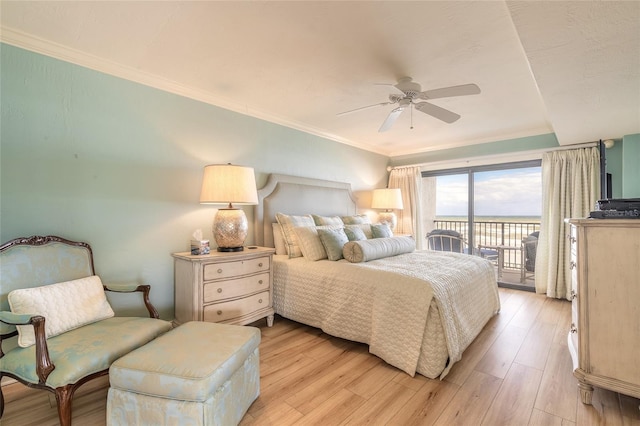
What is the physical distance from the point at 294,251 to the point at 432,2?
8.04 ft

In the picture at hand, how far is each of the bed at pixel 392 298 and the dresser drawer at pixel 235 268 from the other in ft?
1.08

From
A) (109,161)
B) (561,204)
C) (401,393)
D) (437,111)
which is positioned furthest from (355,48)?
(561,204)

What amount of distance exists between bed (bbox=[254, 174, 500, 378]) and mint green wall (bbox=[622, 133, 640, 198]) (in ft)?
6.77

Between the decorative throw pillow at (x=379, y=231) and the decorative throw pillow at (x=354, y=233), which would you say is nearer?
the decorative throw pillow at (x=354, y=233)

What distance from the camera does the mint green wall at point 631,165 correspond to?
10.8 ft

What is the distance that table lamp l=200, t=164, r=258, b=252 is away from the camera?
98.6 inches

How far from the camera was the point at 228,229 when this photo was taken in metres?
2.64

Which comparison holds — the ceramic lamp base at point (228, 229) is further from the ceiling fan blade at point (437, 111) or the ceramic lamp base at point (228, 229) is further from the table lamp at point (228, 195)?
the ceiling fan blade at point (437, 111)

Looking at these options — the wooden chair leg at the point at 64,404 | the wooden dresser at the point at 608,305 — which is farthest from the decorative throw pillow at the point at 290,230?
Answer: the wooden dresser at the point at 608,305

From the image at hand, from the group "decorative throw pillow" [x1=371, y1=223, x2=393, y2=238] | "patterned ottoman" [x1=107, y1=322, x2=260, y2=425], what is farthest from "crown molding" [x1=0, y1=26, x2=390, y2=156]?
"patterned ottoman" [x1=107, y1=322, x2=260, y2=425]

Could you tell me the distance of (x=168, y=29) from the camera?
187cm

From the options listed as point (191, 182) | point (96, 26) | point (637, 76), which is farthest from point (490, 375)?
point (96, 26)

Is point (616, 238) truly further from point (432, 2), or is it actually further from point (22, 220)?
point (22, 220)

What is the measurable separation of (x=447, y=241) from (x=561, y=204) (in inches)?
64.4
